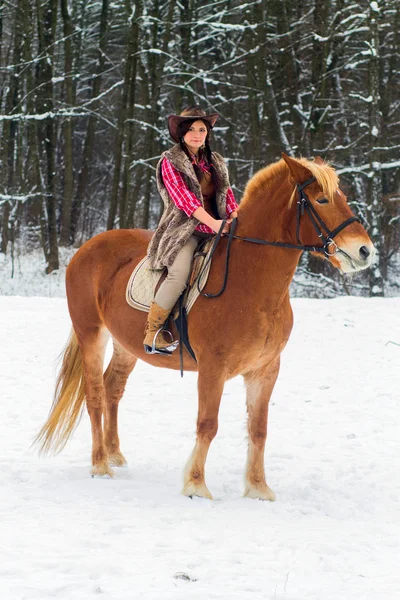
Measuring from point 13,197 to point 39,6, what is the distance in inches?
222

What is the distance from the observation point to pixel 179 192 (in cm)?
488

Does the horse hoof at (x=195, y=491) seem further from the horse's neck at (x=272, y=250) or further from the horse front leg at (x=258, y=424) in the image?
the horse's neck at (x=272, y=250)

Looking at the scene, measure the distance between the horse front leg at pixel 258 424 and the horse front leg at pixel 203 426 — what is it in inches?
14.8

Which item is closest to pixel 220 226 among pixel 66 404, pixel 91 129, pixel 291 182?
pixel 291 182

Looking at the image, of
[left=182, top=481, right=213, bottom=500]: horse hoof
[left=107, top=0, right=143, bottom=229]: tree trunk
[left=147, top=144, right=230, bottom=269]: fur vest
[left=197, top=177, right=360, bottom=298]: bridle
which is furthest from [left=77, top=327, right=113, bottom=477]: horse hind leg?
[left=107, top=0, right=143, bottom=229]: tree trunk

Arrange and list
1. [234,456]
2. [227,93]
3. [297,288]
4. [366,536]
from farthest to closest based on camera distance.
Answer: [227,93] → [297,288] → [234,456] → [366,536]

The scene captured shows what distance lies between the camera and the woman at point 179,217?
489 centimetres

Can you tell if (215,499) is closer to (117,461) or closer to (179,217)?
(117,461)

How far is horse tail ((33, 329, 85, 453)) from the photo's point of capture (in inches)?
229

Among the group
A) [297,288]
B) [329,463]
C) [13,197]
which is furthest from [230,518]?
[13,197]

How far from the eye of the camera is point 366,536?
4.23m

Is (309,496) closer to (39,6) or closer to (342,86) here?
(342,86)

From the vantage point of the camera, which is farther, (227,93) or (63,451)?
(227,93)

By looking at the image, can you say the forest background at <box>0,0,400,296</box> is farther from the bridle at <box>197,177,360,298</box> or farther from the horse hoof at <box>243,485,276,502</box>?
the bridle at <box>197,177,360,298</box>
